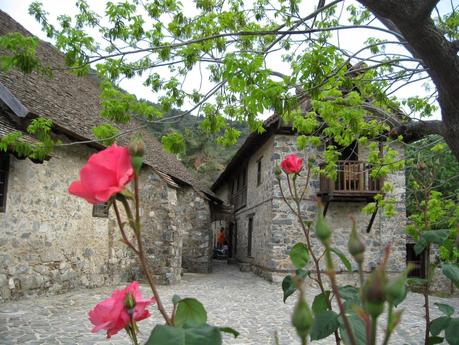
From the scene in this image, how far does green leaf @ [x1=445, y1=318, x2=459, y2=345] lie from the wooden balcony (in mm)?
10059

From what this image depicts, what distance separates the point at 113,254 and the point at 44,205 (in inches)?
105

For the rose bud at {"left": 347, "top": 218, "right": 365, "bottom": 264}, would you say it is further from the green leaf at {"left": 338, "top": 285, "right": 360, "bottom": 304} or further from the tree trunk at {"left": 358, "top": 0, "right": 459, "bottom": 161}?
the tree trunk at {"left": 358, "top": 0, "right": 459, "bottom": 161}

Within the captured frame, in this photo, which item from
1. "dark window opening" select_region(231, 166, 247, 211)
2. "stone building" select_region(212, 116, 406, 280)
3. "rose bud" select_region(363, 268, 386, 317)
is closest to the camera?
"rose bud" select_region(363, 268, 386, 317)

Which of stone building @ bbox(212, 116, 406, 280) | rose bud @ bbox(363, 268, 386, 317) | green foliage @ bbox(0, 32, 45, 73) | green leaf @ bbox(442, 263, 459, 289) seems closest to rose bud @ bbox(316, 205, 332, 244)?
rose bud @ bbox(363, 268, 386, 317)

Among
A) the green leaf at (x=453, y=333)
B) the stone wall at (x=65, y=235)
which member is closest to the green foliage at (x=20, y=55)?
the stone wall at (x=65, y=235)

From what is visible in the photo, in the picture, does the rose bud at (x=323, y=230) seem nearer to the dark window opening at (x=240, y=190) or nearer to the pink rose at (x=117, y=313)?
the pink rose at (x=117, y=313)

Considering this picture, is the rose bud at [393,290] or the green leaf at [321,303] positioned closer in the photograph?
the rose bud at [393,290]

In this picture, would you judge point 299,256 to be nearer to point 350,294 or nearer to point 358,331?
point 350,294

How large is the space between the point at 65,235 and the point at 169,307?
8.98ft

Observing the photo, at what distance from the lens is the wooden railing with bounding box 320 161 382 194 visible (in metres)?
11.5

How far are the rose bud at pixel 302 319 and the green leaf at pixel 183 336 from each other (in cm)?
20

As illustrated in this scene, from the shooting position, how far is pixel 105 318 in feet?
2.99

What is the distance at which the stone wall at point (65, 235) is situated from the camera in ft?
23.5

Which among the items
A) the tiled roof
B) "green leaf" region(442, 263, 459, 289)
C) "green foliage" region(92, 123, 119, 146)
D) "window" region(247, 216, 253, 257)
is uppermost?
the tiled roof
